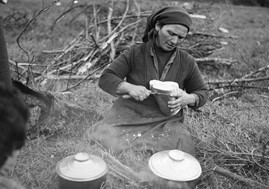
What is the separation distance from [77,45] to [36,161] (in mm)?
2951

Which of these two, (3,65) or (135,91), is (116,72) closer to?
(135,91)

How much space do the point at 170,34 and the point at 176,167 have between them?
4.13ft

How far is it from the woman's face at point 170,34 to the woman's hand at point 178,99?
0.43 metres

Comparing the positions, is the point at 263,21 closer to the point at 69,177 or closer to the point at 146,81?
the point at 146,81

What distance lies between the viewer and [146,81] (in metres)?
2.90

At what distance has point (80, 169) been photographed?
1.85 m

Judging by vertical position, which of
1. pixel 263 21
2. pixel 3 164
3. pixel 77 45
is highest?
pixel 3 164

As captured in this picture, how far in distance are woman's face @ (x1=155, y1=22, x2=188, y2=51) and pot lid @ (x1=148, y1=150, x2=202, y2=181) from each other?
110cm

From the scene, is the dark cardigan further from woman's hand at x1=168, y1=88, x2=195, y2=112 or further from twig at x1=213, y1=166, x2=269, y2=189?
twig at x1=213, y1=166, x2=269, y2=189

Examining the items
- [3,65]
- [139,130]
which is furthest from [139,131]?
[3,65]

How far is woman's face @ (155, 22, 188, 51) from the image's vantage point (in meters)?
2.70

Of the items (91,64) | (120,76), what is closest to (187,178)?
(120,76)

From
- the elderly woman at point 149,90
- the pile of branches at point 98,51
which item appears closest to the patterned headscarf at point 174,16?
the elderly woman at point 149,90

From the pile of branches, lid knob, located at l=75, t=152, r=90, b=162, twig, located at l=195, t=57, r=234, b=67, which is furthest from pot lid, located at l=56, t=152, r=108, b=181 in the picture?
twig, located at l=195, t=57, r=234, b=67
